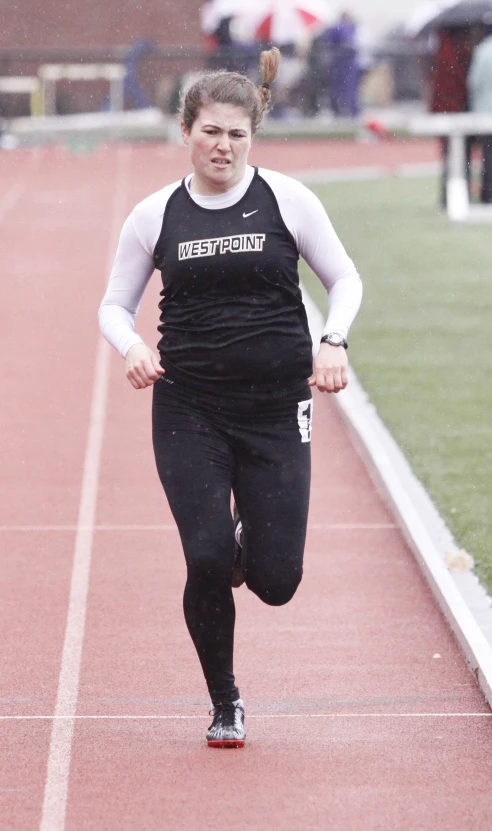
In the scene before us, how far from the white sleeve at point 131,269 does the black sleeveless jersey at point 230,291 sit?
37mm

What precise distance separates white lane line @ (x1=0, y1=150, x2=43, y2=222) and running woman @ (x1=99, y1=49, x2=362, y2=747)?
18643 millimetres

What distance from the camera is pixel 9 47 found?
138 feet

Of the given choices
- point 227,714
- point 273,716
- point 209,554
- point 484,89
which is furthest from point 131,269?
point 484,89

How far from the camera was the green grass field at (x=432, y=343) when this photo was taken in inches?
333

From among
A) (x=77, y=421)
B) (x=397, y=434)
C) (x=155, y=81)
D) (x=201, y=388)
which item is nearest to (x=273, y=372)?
(x=201, y=388)

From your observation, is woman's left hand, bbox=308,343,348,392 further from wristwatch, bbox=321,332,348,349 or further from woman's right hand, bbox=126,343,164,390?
woman's right hand, bbox=126,343,164,390

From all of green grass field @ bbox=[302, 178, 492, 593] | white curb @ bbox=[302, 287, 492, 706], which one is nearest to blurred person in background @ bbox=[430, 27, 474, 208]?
green grass field @ bbox=[302, 178, 492, 593]

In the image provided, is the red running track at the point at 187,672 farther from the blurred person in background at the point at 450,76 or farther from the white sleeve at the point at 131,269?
the blurred person in background at the point at 450,76

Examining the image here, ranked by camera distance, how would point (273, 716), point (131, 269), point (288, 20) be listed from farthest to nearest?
point (288, 20), point (273, 716), point (131, 269)

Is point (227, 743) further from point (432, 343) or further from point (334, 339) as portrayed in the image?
point (432, 343)

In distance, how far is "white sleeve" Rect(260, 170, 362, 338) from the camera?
180 inches

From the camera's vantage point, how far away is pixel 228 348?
4.55 metres

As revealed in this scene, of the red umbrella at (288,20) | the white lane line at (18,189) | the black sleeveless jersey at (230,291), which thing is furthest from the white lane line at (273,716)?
the red umbrella at (288,20)

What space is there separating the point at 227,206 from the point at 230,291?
246 millimetres
